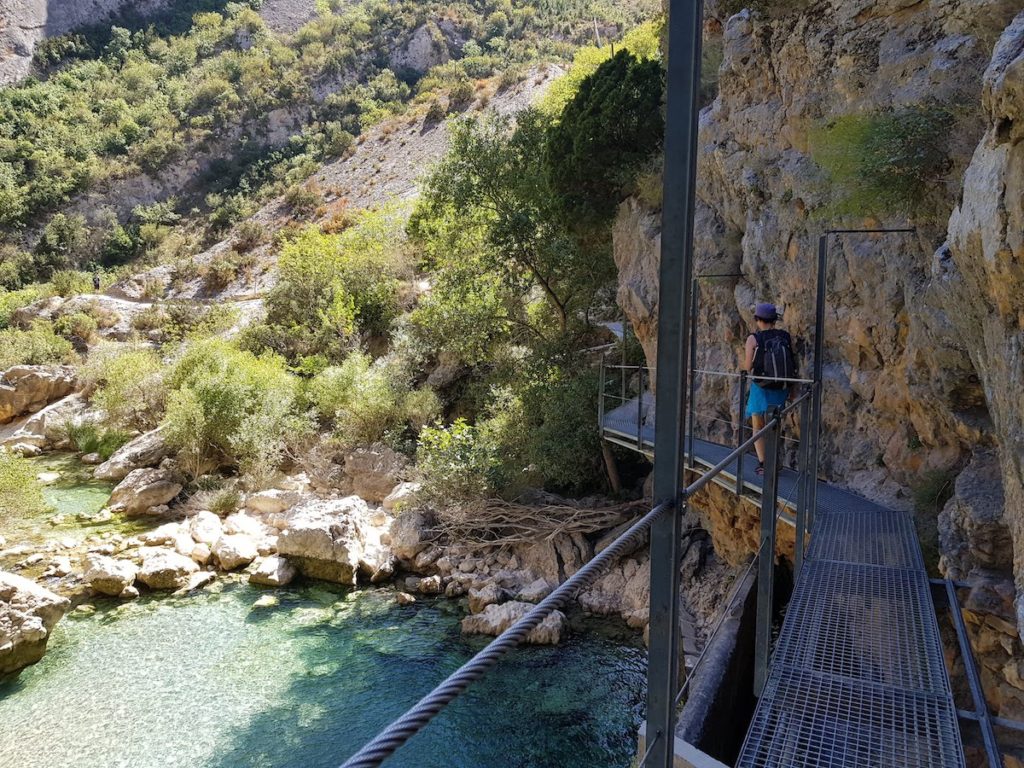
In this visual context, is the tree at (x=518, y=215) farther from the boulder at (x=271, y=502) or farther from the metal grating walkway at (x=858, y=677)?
the metal grating walkway at (x=858, y=677)

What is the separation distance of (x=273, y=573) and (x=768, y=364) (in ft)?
29.5

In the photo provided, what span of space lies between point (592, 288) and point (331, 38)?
51.0 metres

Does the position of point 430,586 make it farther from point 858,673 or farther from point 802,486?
point 858,673

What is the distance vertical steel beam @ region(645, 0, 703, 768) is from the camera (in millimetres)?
1469

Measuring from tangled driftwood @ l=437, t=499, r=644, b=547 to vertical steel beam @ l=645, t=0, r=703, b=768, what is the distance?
9.06 m

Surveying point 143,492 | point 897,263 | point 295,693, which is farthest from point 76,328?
point 897,263

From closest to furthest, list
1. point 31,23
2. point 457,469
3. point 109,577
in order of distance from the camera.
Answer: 1. point 109,577
2. point 457,469
3. point 31,23

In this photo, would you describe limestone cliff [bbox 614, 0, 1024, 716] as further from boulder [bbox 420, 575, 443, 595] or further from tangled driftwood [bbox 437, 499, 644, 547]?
boulder [bbox 420, 575, 443, 595]

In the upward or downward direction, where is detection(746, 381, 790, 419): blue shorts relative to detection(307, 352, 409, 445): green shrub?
upward

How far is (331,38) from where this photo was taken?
5319cm

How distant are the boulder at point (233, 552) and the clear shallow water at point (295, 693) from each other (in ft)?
4.60

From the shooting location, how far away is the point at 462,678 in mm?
1005

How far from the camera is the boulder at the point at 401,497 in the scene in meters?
12.3

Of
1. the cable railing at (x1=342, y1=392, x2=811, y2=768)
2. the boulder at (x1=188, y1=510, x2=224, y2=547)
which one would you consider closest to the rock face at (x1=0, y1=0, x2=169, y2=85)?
the boulder at (x1=188, y1=510, x2=224, y2=547)
